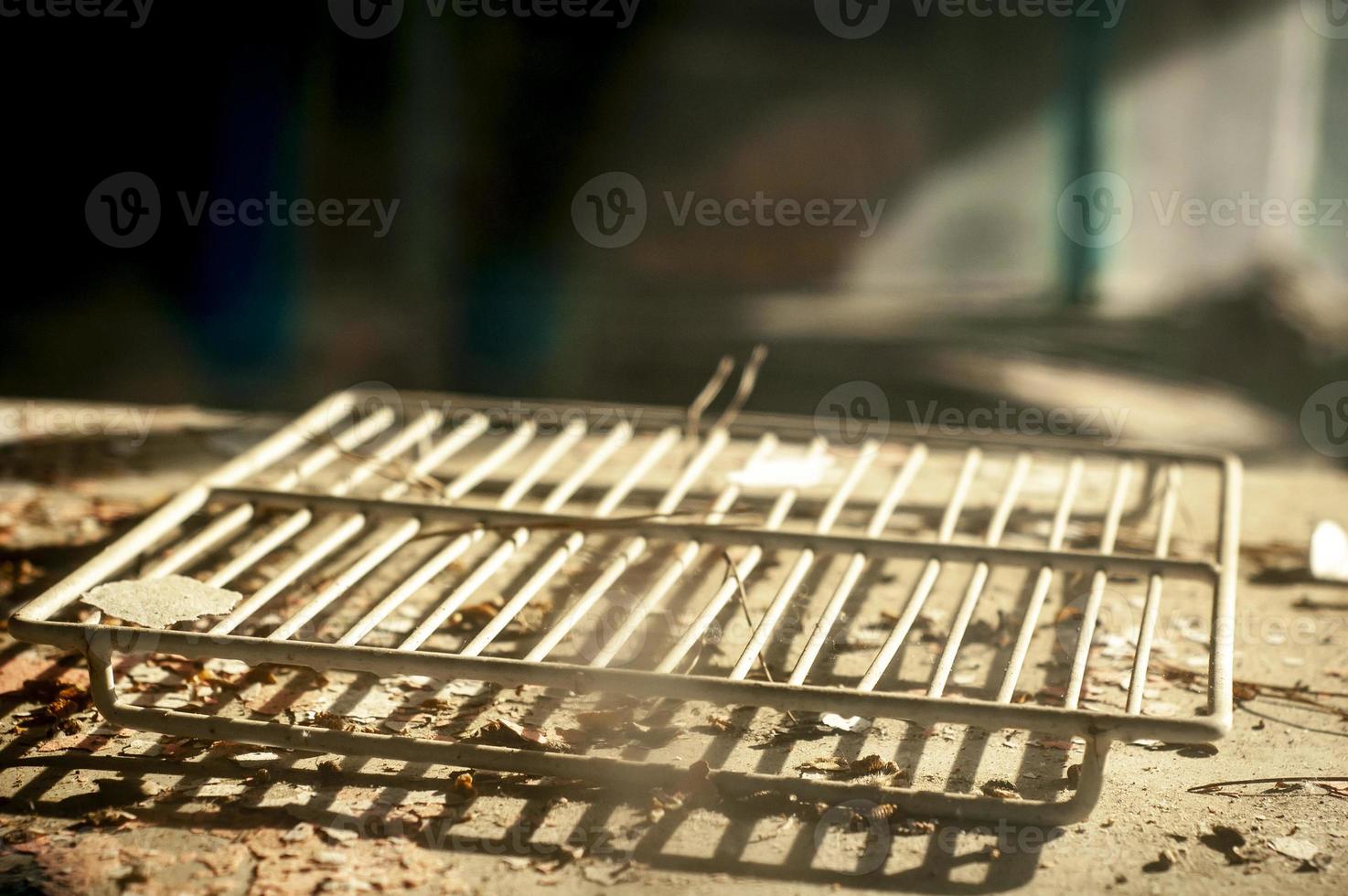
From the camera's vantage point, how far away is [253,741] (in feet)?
6.82

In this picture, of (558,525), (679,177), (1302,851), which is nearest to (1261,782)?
(1302,851)

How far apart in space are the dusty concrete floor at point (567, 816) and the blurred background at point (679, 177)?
9.12ft

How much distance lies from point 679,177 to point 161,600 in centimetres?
372

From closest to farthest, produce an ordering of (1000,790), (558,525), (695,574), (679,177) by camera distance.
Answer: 1. (1000,790)
2. (558,525)
3. (695,574)
4. (679,177)

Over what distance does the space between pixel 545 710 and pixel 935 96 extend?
3.98m

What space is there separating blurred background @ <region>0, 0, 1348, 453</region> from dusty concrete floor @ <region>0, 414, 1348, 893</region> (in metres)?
2.78

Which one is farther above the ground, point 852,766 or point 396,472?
point 396,472

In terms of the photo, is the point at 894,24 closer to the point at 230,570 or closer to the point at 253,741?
the point at 230,570

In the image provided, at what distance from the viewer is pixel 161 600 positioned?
7.72 ft

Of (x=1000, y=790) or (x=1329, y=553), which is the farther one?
(x=1329, y=553)

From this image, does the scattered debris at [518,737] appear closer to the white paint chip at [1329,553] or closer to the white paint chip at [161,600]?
the white paint chip at [161,600]

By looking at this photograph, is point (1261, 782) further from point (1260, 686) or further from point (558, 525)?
point (558, 525)

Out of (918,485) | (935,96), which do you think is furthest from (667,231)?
(918,485)

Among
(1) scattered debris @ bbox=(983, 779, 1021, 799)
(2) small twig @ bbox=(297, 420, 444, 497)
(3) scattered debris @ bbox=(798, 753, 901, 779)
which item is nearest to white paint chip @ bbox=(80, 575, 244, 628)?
(2) small twig @ bbox=(297, 420, 444, 497)
